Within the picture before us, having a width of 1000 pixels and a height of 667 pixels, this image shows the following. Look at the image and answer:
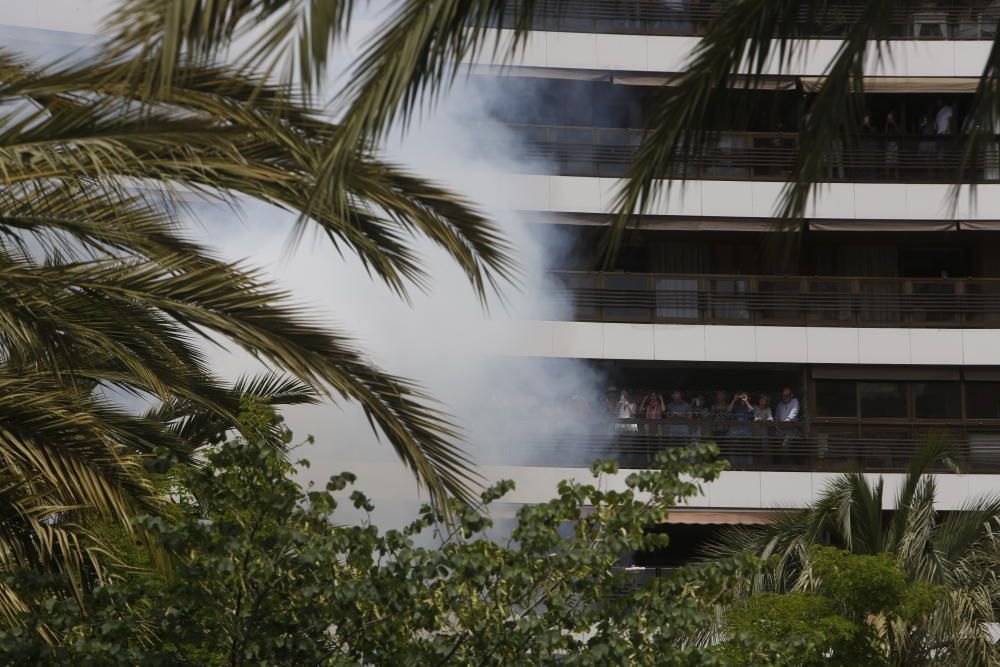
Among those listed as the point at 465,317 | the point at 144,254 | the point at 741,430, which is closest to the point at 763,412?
the point at 741,430

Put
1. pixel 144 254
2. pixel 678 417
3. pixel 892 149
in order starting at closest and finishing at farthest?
pixel 144 254, pixel 678 417, pixel 892 149

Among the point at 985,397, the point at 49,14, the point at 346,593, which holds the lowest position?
the point at 346,593

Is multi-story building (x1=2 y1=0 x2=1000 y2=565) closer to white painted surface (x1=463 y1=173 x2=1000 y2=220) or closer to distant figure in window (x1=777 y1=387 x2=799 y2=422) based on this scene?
white painted surface (x1=463 y1=173 x2=1000 y2=220)

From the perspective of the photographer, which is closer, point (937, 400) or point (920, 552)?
point (920, 552)

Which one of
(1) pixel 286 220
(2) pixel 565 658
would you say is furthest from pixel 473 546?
(1) pixel 286 220

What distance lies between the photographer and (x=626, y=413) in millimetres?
28719

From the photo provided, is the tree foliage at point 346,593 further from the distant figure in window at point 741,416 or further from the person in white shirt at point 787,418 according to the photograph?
the person in white shirt at point 787,418

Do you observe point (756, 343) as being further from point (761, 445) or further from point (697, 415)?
point (761, 445)

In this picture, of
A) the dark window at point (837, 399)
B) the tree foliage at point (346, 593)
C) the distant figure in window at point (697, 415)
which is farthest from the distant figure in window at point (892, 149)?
the tree foliage at point (346, 593)

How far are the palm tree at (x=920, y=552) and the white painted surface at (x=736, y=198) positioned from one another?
996 centimetres

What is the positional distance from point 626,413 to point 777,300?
3.80 meters

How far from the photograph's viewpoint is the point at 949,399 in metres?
30.6

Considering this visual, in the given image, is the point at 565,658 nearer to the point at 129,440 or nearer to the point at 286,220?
the point at 129,440

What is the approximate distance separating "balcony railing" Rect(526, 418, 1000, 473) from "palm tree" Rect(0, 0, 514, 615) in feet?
65.6
